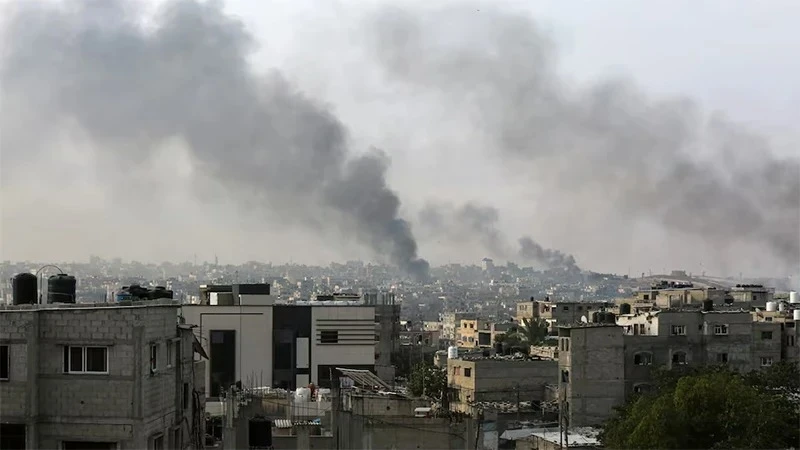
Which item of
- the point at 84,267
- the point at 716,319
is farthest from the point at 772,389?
the point at 84,267

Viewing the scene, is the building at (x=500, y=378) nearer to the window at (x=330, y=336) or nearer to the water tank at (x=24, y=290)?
the window at (x=330, y=336)

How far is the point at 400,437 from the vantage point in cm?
1802

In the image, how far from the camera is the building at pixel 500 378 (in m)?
38.3

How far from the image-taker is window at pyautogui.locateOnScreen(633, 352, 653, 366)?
3519cm

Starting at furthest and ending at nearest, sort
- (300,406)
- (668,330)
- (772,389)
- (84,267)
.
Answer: (84,267) < (668,330) < (772,389) < (300,406)

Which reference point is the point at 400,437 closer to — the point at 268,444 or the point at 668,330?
the point at 268,444

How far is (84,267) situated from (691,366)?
125m

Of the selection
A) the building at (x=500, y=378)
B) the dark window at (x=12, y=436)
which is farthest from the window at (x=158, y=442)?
the building at (x=500, y=378)

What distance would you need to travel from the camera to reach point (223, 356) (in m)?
40.8

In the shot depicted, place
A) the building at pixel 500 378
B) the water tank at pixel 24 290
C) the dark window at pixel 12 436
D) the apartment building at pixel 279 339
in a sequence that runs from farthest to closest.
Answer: the apartment building at pixel 279 339 → the building at pixel 500 378 → the water tank at pixel 24 290 → the dark window at pixel 12 436

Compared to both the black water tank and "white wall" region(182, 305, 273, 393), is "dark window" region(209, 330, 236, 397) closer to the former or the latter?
"white wall" region(182, 305, 273, 393)

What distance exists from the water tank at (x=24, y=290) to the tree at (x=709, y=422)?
11.6 metres

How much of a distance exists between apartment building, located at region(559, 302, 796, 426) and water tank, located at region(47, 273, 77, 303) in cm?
2194

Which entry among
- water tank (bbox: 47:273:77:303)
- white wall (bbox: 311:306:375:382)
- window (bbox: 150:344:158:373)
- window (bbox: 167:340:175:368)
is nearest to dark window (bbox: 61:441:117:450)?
window (bbox: 150:344:158:373)
